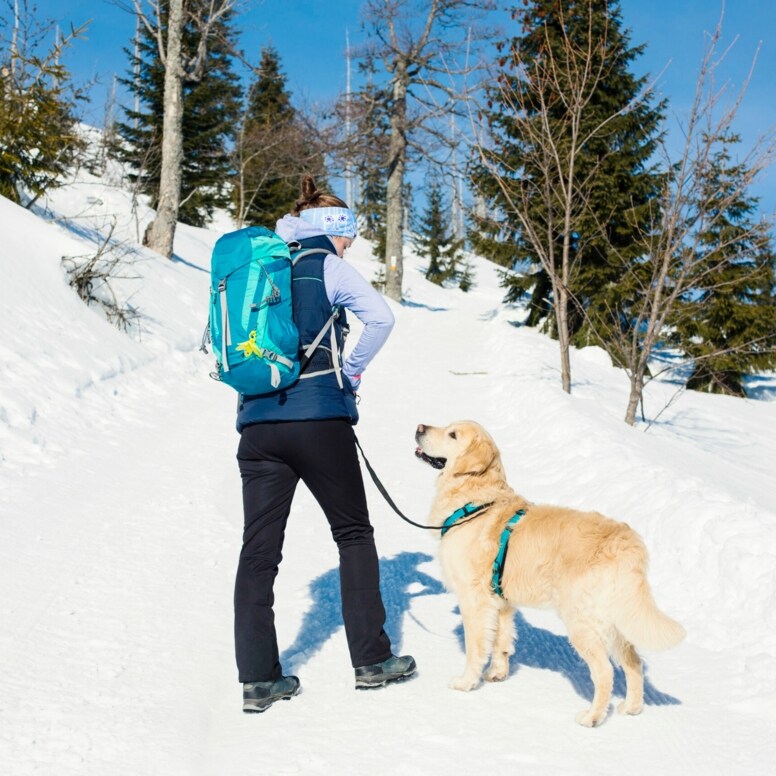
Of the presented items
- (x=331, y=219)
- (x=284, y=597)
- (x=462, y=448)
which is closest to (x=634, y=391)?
(x=462, y=448)

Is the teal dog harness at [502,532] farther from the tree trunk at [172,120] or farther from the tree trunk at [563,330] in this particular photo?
the tree trunk at [172,120]

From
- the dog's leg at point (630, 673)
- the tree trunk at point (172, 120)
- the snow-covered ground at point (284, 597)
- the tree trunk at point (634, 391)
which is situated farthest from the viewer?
the tree trunk at point (172, 120)

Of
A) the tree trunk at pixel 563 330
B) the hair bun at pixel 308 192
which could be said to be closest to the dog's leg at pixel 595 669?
the hair bun at pixel 308 192

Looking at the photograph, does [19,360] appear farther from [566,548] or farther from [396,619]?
[566,548]

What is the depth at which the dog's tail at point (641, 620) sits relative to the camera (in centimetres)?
268

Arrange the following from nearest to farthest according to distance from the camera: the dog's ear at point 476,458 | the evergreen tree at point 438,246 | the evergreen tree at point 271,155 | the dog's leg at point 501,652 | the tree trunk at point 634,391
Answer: the dog's leg at point 501,652, the dog's ear at point 476,458, the tree trunk at point 634,391, the evergreen tree at point 271,155, the evergreen tree at point 438,246

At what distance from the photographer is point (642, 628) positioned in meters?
2.71

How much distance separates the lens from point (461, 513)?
11.0 feet

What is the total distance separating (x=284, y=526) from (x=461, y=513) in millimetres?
887

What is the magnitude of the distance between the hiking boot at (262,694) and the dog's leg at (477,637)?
2.56 feet

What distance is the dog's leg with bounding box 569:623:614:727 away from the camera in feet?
9.21

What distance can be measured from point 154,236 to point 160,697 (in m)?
13.7

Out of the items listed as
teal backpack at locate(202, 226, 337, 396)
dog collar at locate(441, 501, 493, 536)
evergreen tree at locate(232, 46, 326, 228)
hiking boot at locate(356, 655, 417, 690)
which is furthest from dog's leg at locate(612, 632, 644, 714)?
evergreen tree at locate(232, 46, 326, 228)

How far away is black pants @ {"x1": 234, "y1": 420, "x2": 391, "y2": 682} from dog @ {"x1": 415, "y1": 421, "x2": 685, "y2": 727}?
0.44 meters
